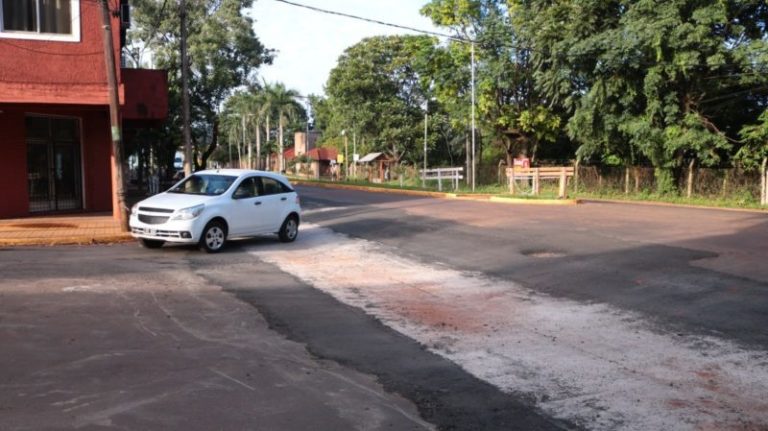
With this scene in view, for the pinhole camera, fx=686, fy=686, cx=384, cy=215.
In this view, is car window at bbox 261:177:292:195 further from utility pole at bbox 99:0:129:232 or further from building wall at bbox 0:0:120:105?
building wall at bbox 0:0:120:105

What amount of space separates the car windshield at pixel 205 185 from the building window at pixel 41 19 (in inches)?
247

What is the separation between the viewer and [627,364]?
6492mm

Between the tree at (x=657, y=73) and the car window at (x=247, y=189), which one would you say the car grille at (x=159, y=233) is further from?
the tree at (x=657, y=73)

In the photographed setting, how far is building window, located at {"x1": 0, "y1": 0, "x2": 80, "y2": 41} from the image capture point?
57.2 feet

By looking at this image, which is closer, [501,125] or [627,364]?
[627,364]

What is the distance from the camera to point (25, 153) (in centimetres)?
1916

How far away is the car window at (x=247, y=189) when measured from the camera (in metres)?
14.4

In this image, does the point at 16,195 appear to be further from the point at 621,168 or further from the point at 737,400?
the point at 621,168

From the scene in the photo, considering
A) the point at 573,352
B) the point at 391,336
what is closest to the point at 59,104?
the point at 391,336

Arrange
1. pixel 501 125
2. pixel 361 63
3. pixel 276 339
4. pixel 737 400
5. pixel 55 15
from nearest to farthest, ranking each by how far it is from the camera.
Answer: pixel 737 400 < pixel 276 339 < pixel 55 15 < pixel 501 125 < pixel 361 63

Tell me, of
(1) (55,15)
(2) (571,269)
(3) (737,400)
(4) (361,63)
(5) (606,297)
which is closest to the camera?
(3) (737,400)

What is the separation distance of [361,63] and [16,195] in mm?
39102

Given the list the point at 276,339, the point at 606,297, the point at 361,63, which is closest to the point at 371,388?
the point at 276,339

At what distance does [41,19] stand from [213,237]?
28.8 ft
